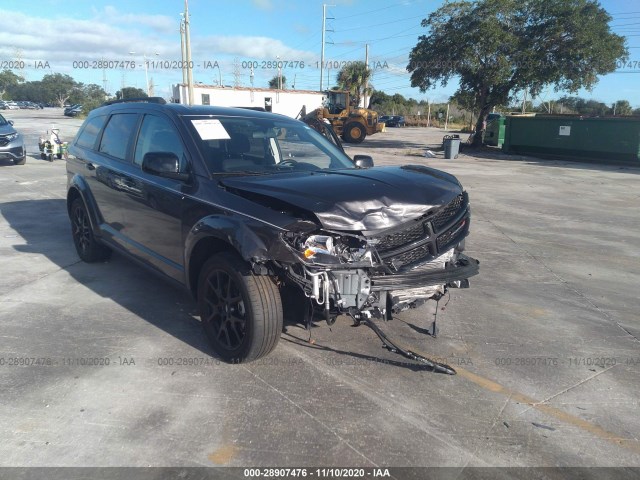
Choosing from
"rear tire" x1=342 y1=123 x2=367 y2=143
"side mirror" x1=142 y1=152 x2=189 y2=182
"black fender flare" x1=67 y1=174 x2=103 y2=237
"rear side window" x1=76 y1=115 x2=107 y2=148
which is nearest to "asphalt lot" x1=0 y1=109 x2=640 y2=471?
"black fender flare" x1=67 y1=174 x2=103 y2=237

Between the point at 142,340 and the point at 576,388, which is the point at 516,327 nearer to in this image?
the point at 576,388

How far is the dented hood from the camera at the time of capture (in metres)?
3.22

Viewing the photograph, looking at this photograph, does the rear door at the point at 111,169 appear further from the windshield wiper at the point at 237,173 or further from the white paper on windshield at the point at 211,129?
the windshield wiper at the point at 237,173

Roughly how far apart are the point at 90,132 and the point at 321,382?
14.0ft

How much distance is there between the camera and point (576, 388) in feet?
11.8

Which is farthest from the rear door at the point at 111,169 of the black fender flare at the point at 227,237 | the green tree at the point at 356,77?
the green tree at the point at 356,77

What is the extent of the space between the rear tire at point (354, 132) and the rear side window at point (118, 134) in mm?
27841

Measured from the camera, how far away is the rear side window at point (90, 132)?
18.6ft

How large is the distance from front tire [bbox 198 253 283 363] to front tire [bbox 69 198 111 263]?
104 inches

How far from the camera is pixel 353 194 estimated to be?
3.37 meters

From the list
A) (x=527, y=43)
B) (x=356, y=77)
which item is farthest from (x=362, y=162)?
(x=356, y=77)

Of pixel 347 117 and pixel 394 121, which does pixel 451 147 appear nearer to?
pixel 347 117

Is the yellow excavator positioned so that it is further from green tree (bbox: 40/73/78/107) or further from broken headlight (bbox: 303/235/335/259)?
green tree (bbox: 40/73/78/107)

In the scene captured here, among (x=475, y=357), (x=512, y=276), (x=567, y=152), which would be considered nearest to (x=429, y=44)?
(x=567, y=152)
